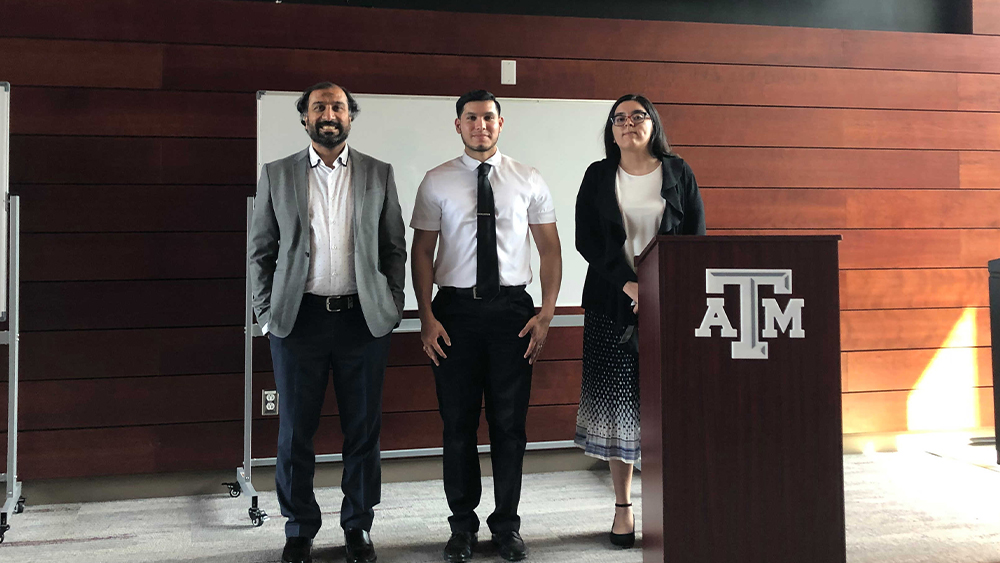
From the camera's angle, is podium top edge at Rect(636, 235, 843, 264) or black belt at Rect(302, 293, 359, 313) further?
black belt at Rect(302, 293, 359, 313)

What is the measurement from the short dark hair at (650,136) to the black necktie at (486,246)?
1.47 feet

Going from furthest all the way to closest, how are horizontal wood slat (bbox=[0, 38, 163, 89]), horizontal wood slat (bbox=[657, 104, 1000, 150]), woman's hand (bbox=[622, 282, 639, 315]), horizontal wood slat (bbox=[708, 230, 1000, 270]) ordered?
horizontal wood slat (bbox=[708, 230, 1000, 270]) → horizontal wood slat (bbox=[657, 104, 1000, 150]) → horizontal wood slat (bbox=[0, 38, 163, 89]) → woman's hand (bbox=[622, 282, 639, 315])

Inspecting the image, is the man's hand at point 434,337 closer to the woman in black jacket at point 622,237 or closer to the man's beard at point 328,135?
the woman in black jacket at point 622,237

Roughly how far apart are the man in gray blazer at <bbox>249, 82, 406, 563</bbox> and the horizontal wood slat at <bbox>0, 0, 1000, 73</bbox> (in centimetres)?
116

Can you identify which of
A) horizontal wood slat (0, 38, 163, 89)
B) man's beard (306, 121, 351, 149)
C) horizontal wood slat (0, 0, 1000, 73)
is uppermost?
horizontal wood slat (0, 0, 1000, 73)

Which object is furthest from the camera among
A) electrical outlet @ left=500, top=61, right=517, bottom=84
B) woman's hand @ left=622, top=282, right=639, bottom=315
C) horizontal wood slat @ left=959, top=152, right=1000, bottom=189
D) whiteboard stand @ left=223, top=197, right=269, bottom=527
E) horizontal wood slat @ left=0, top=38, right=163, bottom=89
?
horizontal wood slat @ left=959, top=152, right=1000, bottom=189

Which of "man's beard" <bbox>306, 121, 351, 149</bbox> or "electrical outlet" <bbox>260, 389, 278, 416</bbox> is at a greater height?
"man's beard" <bbox>306, 121, 351, 149</bbox>

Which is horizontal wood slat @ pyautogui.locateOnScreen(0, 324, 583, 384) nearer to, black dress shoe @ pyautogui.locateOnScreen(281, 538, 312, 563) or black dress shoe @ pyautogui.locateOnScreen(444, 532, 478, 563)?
black dress shoe @ pyautogui.locateOnScreen(281, 538, 312, 563)

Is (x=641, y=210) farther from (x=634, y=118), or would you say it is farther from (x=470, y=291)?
(x=470, y=291)

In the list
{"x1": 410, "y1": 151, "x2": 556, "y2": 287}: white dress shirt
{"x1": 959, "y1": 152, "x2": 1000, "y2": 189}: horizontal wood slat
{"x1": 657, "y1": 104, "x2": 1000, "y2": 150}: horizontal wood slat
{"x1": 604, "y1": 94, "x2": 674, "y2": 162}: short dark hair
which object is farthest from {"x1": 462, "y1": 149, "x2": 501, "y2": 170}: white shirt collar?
{"x1": 959, "y1": 152, "x2": 1000, "y2": 189}: horizontal wood slat

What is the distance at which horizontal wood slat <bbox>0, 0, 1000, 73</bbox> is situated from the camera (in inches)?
126

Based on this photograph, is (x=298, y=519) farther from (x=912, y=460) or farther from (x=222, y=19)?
(x=912, y=460)

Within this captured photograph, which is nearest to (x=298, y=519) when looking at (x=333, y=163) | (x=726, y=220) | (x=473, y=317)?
(x=473, y=317)

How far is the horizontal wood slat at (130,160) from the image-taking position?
315cm
